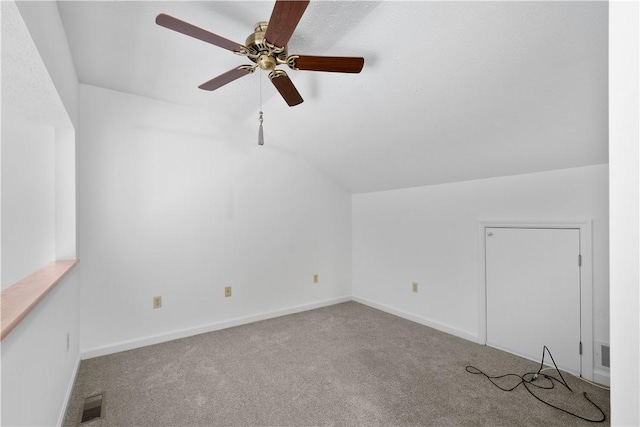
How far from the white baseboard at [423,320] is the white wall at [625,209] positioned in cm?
259

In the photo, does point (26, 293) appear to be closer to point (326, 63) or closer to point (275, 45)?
point (275, 45)

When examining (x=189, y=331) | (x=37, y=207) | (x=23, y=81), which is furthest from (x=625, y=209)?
(x=189, y=331)

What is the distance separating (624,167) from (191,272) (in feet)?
10.4

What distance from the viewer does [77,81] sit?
244cm

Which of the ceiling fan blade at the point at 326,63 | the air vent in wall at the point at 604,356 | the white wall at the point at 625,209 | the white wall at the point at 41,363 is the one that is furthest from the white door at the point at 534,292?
the white wall at the point at 41,363

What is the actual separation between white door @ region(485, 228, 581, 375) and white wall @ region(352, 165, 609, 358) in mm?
129

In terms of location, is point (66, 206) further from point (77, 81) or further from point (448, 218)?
point (448, 218)

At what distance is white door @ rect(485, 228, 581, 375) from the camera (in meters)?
2.28

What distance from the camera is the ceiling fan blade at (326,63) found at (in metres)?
1.61

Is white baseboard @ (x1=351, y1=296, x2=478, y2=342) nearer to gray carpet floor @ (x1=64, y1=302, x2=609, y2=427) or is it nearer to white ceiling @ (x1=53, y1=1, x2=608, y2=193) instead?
gray carpet floor @ (x1=64, y1=302, x2=609, y2=427)

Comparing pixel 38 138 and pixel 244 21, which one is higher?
pixel 244 21

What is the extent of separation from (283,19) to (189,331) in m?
2.85

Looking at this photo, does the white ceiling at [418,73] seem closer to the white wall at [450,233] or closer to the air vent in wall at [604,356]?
the white wall at [450,233]

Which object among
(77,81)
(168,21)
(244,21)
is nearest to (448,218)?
(244,21)
